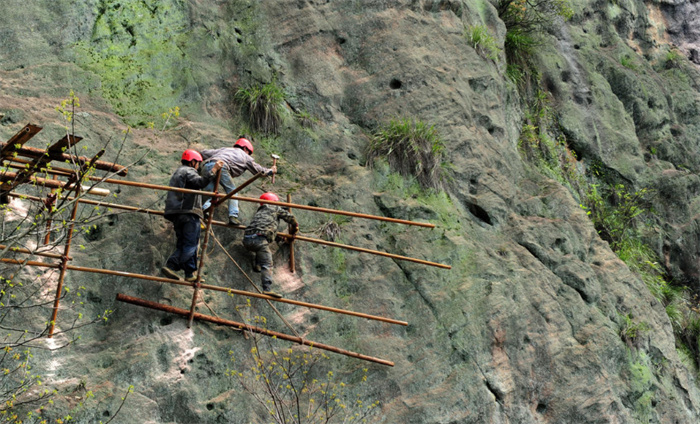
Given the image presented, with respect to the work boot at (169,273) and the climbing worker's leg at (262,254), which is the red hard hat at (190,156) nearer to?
the climbing worker's leg at (262,254)

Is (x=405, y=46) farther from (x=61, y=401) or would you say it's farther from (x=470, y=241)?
(x=61, y=401)

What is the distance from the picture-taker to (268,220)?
1033cm

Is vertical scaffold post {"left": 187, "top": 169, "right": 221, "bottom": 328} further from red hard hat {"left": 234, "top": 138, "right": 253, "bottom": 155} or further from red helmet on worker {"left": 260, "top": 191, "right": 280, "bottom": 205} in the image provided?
red hard hat {"left": 234, "top": 138, "right": 253, "bottom": 155}

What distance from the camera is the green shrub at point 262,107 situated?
12305 mm

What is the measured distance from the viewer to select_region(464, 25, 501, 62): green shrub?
1513cm

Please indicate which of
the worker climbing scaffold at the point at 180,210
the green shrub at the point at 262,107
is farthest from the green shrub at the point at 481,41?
the worker climbing scaffold at the point at 180,210

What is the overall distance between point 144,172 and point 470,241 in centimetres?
485

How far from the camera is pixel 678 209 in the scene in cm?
1719

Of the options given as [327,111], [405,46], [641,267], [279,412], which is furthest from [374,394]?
[641,267]

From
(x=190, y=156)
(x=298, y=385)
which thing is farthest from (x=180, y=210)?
(x=298, y=385)

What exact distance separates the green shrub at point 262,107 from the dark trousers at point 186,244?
10.0 feet

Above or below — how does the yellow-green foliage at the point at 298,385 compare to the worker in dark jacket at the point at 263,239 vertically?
below

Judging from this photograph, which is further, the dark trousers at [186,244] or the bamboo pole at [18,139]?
the dark trousers at [186,244]

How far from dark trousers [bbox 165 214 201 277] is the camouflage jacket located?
2.77 feet
